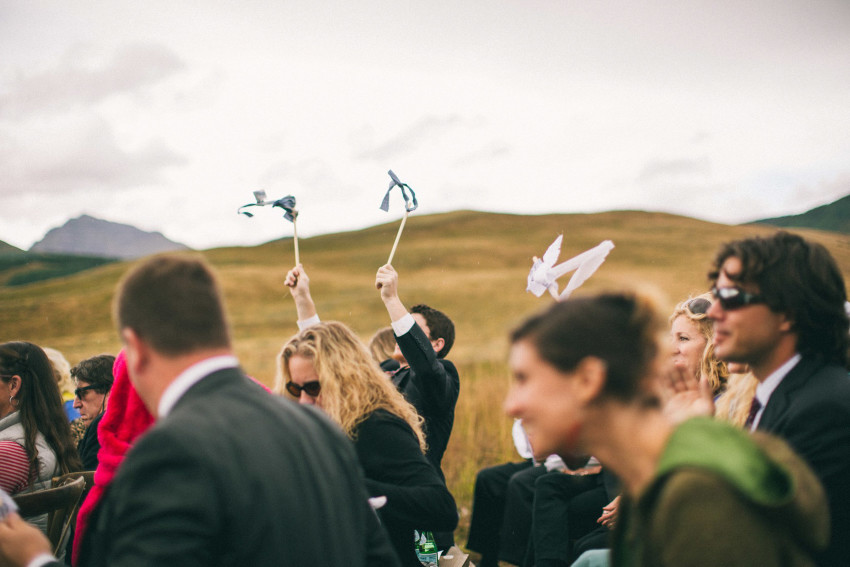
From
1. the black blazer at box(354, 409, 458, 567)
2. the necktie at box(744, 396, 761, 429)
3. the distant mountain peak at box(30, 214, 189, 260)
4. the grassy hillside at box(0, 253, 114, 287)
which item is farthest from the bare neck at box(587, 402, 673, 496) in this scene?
the distant mountain peak at box(30, 214, 189, 260)

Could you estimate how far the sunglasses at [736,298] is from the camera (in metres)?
2.65

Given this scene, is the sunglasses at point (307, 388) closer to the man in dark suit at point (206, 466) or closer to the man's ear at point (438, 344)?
the man in dark suit at point (206, 466)

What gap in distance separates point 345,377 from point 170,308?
1719 millimetres

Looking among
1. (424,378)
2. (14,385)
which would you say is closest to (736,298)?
→ (424,378)

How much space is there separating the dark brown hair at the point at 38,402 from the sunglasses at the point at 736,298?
13.2 feet

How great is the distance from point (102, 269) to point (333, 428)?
6409 centimetres

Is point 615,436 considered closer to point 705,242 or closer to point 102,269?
point 705,242

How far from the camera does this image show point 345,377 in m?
3.50

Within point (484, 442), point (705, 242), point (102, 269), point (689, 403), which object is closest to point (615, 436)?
point (689, 403)

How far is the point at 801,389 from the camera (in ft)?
8.50

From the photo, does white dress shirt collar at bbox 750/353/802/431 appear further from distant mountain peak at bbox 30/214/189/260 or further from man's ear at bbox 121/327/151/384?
distant mountain peak at bbox 30/214/189/260

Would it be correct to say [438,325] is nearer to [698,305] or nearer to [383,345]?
[383,345]

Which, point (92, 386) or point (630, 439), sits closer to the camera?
point (630, 439)

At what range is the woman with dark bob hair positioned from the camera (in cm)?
144
